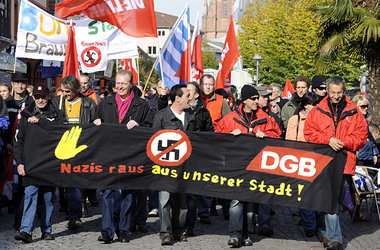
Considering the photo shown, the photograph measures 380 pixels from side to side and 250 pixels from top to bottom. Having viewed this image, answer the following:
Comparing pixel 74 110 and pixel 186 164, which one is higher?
pixel 74 110

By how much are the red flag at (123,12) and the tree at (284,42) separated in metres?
23.8

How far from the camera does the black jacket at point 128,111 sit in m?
8.00

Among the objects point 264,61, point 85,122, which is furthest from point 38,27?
point 264,61

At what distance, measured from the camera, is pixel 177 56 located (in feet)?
35.9

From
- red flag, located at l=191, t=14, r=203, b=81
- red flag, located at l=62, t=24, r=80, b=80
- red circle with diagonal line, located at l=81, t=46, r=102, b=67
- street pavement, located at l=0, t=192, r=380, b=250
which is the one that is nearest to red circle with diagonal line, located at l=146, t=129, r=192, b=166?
street pavement, located at l=0, t=192, r=380, b=250

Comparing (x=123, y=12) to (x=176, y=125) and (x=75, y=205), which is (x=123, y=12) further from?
(x=75, y=205)

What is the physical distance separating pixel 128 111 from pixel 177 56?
3165mm

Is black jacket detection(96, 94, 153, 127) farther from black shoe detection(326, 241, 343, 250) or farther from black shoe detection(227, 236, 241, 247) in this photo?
black shoe detection(326, 241, 343, 250)

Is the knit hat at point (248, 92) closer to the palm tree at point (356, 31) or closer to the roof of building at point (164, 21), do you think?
the palm tree at point (356, 31)

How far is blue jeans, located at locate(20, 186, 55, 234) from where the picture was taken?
755 cm

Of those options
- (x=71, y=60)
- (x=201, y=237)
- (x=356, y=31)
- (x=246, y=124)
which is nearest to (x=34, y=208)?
(x=201, y=237)

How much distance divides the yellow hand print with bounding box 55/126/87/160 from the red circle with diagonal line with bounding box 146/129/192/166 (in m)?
0.94

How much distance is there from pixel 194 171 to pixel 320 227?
206 cm

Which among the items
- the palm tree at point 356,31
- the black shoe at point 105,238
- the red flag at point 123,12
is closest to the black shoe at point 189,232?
the black shoe at point 105,238
